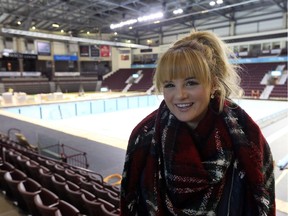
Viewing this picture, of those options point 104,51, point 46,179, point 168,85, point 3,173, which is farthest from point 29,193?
point 104,51

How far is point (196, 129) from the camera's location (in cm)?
82

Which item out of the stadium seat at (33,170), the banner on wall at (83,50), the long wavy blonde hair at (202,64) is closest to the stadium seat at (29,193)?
the stadium seat at (33,170)

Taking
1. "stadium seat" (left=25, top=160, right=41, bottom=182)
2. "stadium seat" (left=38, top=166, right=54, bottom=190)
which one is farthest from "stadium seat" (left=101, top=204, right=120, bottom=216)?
"stadium seat" (left=25, top=160, right=41, bottom=182)

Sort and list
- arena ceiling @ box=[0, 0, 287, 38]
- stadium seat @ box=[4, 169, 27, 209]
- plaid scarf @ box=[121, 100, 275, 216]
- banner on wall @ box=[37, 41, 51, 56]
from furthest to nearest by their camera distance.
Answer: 1. banner on wall @ box=[37, 41, 51, 56]
2. arena ceiling @ box=[0, 0, 287, 38]
3. stadium seat @ box=[4, 169, 27, 209]
4. plaid scarf @ box=[121, 100, 275, 216]

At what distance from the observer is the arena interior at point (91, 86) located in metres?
2.72

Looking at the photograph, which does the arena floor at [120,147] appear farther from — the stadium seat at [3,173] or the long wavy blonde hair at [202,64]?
the long wavy blonde hair at [202,64]

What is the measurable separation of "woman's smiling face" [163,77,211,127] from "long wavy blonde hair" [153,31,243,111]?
2 cm

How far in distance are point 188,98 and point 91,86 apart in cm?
2273

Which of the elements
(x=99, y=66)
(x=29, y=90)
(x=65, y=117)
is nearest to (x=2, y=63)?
(x=29, y=90)

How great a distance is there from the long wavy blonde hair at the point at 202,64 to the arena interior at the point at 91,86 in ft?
3.15

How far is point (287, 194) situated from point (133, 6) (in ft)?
44.5

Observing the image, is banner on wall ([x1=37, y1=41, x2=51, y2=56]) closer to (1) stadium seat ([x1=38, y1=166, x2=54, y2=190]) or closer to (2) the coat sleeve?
(1) stadium seat ([x1=38, y1=166, x2=54, y2=190])

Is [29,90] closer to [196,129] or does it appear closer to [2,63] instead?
[2,63]

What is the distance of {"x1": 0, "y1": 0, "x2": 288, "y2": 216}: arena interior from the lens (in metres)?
2.72
